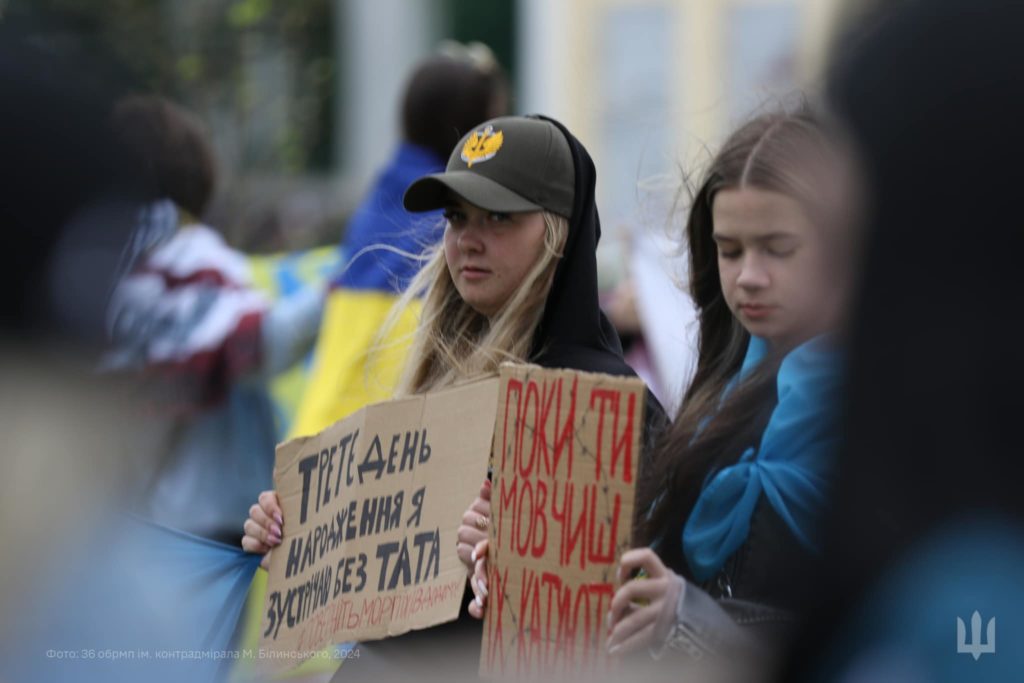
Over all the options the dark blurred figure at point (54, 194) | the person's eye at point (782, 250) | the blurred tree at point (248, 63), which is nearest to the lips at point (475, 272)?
the person's eye at point (782, 250)

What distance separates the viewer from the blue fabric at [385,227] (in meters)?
5.24

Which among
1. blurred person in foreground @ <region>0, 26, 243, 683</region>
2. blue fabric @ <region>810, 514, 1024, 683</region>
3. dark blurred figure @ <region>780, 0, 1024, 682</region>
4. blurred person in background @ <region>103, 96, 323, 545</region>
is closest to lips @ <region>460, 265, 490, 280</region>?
blurred person in foreground @ <region>0, 26, 243, 683</region>

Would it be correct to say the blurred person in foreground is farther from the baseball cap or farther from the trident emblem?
the trident emblem

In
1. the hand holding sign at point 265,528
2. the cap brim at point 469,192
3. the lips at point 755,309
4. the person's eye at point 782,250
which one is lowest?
the hand holding sign at point 265,528

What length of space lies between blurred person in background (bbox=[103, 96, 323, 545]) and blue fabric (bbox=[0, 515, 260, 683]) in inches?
84.1

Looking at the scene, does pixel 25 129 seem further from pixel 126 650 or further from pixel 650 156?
pixel 650 156

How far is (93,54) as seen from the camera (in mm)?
2658

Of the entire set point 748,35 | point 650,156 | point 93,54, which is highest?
point 748,35

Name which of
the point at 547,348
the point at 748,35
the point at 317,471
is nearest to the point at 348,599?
the point at 317,471

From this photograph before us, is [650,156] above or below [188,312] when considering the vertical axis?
above

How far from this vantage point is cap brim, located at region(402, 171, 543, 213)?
328cm

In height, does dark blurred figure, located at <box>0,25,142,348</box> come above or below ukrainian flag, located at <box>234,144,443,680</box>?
below

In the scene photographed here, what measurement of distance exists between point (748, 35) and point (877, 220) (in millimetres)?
12654

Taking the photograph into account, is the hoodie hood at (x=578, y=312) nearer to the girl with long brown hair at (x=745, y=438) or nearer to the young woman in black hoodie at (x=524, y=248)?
the young woman in black hoodie at (x=524, y=248)
